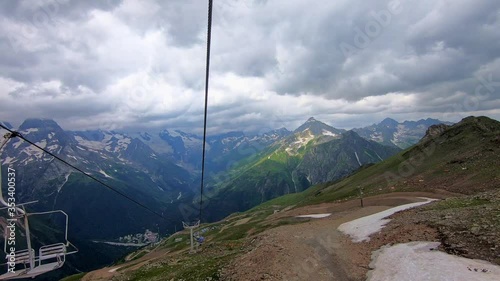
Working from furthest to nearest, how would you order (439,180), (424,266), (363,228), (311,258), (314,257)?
1. (439,180)
2. (363,228)
3. (314,257)
4. (311,258)
5. (424,266)

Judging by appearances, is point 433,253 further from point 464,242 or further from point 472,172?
point 472,172

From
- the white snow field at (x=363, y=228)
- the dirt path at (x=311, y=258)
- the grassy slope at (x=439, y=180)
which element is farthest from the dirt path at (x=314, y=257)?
the grassy slope at (x=439, y=180)

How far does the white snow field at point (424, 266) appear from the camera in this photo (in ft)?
74.7

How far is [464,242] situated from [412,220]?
12281 millimetres

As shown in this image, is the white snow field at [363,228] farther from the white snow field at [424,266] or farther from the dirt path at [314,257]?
the white snow field at [424,266]

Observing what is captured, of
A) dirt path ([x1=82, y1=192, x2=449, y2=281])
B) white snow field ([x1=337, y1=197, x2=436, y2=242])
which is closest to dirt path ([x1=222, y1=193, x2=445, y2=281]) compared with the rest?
dirt path ([x1=82, y1=192, x2=449, y2=281])

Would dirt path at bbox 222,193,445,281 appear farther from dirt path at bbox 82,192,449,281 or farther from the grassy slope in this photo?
the grassy slope

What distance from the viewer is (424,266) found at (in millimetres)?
25891

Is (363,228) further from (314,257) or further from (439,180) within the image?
(439,180)

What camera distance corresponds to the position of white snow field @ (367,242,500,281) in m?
22.8

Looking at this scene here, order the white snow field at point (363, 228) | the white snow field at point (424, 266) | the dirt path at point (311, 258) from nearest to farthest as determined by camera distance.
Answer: the white snow field at point (424, 266) < the dirt path at point (311, 258) < the white snow field at point (363, 228)

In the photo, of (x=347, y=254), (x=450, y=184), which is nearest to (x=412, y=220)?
(x=347, y=254)

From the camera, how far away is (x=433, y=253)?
28.2 metres

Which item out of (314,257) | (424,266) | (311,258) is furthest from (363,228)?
(424,266)
